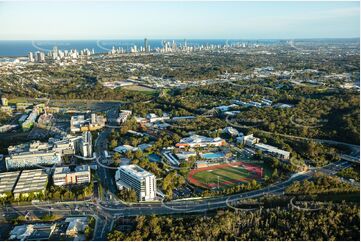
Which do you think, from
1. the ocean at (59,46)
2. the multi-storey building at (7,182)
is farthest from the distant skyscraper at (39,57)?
the multi-storey building at (7,182)

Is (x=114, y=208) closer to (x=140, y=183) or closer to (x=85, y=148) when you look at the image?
(x=140, y=183)

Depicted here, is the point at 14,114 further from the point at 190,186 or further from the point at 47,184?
the point at 190,186

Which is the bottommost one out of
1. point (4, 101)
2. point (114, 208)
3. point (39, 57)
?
point (114, 208)

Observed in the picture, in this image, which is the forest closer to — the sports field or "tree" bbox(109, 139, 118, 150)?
the sports field

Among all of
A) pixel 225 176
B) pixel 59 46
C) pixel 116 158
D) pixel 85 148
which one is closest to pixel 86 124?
pixel 85 148

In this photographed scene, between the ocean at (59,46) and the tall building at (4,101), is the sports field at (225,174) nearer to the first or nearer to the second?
the ocean at (59,46)

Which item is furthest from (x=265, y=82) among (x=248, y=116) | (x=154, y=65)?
(x=154, y=65)
